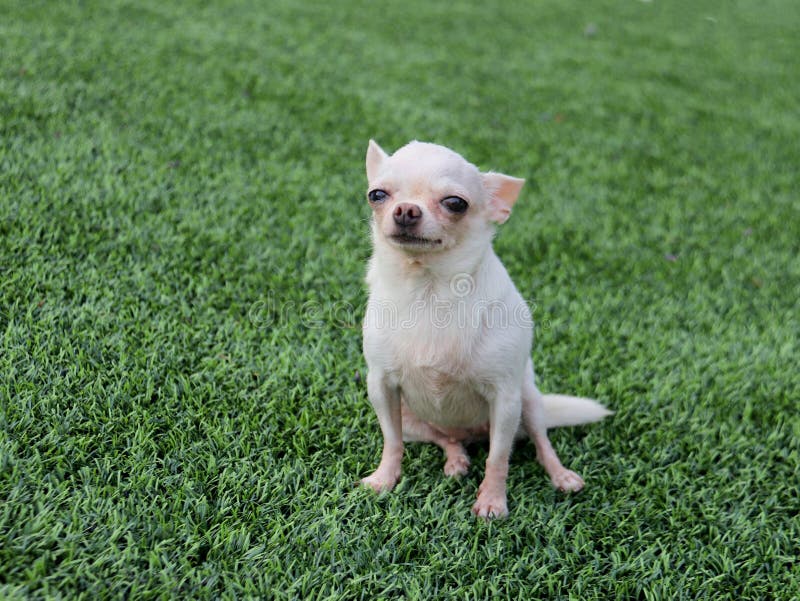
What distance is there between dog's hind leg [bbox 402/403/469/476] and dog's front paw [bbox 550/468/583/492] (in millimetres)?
318

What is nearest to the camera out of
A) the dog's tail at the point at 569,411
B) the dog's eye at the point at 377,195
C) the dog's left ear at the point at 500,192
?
the dog's eye at the point at 377,195

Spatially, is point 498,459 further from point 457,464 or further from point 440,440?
point 440,440

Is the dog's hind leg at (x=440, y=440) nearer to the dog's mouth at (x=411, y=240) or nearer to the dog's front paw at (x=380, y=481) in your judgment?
the dog's front paw at (x=380, y=481)

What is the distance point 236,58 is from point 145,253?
3.05m

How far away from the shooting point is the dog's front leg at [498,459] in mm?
2145

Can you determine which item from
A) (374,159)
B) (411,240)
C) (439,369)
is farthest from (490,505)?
(374,159)

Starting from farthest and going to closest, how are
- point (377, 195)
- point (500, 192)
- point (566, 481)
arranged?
1. point (566, 481)
2. point (500, 192)
3. point (377, 195)

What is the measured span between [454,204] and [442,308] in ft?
1.07

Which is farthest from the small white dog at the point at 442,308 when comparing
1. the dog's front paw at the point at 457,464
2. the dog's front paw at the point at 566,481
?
the dog's front paw at the point at 566,481

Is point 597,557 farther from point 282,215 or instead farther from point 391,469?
point 282,215

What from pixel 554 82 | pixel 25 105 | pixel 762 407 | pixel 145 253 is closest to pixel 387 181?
pixel 145 253

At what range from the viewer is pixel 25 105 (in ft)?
13.4

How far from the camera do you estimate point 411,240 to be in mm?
1911

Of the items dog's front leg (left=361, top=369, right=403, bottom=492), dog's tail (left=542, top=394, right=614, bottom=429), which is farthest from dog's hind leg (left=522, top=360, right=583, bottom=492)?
dog's front leg (left=361, top=369, right=403, bottom=492)
